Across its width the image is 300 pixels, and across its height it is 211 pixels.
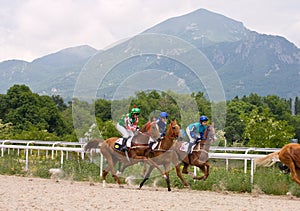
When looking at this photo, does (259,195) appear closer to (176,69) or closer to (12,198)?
(12,198)

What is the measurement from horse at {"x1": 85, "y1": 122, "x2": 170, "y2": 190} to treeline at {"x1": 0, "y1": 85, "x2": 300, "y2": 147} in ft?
10.8

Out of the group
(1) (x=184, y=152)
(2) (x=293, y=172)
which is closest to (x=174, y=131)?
(1) (x=184, y=152)

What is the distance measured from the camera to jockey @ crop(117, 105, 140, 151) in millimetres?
12422

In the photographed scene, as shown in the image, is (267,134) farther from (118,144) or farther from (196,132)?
(196,132)

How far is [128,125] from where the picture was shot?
493 inches

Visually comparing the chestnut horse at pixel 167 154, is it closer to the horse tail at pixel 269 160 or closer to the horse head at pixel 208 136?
the horse head at pixel 208 136

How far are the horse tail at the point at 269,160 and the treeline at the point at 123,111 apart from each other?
192 inches

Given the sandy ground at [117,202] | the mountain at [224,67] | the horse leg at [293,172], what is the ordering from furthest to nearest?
the mountain at [224,67]
the horse leg at [293,172]
the sandy ground at [117,202]

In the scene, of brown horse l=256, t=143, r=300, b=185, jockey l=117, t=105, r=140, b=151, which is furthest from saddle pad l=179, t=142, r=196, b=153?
brown horse l=256, t=143, r=300, b=185

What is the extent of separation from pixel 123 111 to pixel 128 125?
4.42 m

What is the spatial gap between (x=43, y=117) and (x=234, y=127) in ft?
65.7

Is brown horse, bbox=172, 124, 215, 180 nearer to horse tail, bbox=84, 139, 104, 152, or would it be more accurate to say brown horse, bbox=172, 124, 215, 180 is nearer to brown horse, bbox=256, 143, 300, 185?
brown horse, bbox=256, 143, 300, 185

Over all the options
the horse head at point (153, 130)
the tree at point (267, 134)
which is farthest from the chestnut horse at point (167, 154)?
the tree at point (267, 134)

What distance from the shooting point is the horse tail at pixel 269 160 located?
10.6 meters
